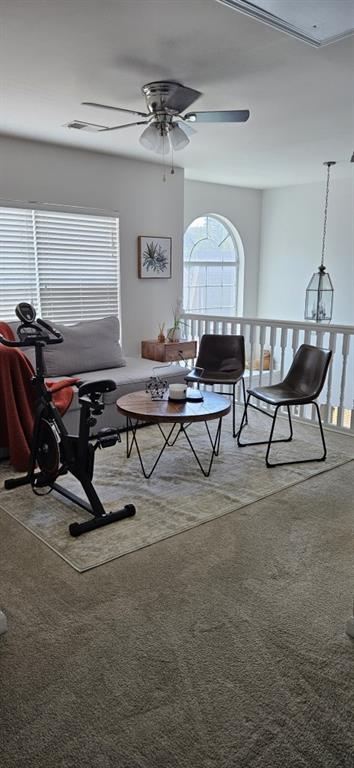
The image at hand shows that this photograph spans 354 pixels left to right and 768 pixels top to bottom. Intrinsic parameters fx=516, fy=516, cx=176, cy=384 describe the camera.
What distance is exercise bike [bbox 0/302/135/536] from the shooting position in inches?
107

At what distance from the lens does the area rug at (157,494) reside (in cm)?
256

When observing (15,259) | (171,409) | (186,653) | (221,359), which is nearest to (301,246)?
(221,359)

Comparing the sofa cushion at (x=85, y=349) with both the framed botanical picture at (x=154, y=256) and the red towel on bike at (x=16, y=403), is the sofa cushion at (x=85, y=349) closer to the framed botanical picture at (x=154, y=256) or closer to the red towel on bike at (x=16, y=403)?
the red towel on bike at (x=16, y=403)

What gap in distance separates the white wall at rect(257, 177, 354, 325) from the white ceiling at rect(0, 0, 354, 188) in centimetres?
192

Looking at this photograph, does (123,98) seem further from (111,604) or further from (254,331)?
(111,604)

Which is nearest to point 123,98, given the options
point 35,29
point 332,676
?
point 35,29

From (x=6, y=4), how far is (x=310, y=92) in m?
1.88

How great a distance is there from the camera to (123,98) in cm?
341

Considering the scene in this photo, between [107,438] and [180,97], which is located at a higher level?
[180,97]

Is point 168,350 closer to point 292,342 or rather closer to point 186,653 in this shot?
point 292,342

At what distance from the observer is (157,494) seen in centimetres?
310

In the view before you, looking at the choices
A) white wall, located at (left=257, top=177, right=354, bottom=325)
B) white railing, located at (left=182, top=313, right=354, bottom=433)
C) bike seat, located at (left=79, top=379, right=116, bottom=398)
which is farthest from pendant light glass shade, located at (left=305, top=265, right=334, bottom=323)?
bike seat, located at (left=79, top=379, right=116, bottom=398)

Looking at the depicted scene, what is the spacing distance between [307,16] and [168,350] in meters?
3.50

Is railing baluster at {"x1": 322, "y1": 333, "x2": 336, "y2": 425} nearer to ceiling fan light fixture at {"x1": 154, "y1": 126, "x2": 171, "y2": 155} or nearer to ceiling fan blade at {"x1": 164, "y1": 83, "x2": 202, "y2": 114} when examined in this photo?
ceiling fan light fixture at {"x1": 154, "y1": 126, "x2": 171, "y2": 155}
